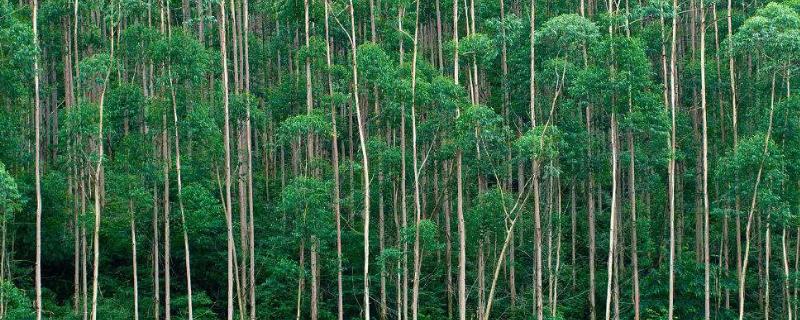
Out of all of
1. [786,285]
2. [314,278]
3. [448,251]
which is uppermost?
[448,251]

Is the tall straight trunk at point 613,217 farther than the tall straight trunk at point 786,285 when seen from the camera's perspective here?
No

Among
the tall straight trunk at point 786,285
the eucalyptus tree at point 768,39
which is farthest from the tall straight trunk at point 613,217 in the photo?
the tall straight trunk at point 786,285

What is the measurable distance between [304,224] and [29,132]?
38.8 ft

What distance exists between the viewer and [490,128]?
28562mm

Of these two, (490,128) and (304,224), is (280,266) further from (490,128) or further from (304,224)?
(490,128)

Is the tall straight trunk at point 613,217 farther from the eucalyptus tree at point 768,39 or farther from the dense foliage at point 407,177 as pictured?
the eucalyptus tree at point 768,39

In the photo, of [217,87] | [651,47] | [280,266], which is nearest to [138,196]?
[280,266]

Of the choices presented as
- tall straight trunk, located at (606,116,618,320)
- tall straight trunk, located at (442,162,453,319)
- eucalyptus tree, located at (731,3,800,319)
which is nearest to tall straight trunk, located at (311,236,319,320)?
tall straight trunk, located at (442,162,453,319)

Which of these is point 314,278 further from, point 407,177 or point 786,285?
point 786,285

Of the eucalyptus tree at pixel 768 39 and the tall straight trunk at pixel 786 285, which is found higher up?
the eucalyptus tree at pixel 768 39

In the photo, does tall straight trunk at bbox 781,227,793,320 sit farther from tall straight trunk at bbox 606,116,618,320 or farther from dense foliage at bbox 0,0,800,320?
tall straight trunk at bbox 606,116,618,320

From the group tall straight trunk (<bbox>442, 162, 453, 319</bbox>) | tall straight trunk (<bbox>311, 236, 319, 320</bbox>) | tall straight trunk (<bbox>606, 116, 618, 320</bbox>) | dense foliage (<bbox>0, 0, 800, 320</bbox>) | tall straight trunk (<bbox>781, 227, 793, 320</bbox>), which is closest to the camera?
tall straight trunk (<bbox>606, 116, 618, 320</bbox>)

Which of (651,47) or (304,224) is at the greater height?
(651,47)

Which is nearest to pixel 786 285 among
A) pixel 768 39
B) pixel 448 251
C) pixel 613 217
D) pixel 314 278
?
pixel 613 217
